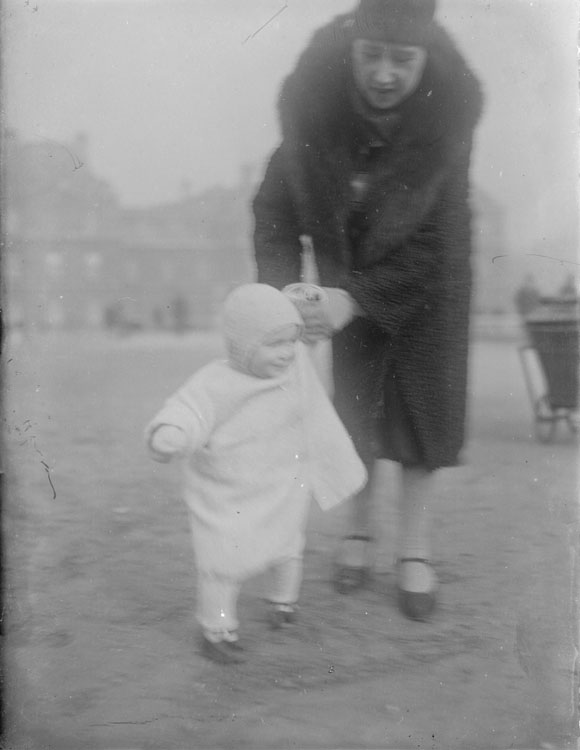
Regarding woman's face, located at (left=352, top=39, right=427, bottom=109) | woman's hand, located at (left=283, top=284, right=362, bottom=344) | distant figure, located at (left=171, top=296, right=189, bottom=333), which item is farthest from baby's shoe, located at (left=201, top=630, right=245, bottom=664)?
woman's face, located at (left=352, top=39, right=427, bottom=109)

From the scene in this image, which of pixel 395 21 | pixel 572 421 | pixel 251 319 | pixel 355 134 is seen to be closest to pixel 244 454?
pixel 251 319

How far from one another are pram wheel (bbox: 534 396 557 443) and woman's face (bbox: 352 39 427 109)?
244 cm

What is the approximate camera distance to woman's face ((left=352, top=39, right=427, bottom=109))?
8.52ft

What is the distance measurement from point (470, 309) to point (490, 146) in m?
0.54

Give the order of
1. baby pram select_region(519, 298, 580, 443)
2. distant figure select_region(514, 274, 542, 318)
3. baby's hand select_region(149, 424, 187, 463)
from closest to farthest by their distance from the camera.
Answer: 1. baby's hand select_region(149, 424, 187, 463)
2. distant figure select_region(514, 274, 542, 318)
3. baby pram select_region(519, 298, 580, 443)

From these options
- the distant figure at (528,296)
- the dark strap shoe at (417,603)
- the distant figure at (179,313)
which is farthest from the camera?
the distant figure at (528,296)

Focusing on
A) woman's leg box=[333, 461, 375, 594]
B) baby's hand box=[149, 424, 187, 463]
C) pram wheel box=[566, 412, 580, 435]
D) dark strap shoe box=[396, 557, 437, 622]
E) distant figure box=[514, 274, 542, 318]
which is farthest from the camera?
pram wheel box=[566, 412, 580, 435]

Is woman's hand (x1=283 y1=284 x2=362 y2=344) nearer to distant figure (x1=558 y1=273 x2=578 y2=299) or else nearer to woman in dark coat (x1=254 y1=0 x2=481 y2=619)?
woman in dark coat (x1=254 y1=0 x2=481 y2=619)

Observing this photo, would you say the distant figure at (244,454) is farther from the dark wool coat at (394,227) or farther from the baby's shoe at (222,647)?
the dark wool coat at (394,227)

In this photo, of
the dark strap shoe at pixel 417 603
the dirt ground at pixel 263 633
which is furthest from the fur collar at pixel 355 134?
the dark strap shoe at pixel 417 603

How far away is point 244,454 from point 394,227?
2.54ft

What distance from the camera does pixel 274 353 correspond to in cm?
245

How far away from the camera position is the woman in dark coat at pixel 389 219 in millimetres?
2635

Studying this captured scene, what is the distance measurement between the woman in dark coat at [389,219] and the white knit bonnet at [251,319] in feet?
0.55
